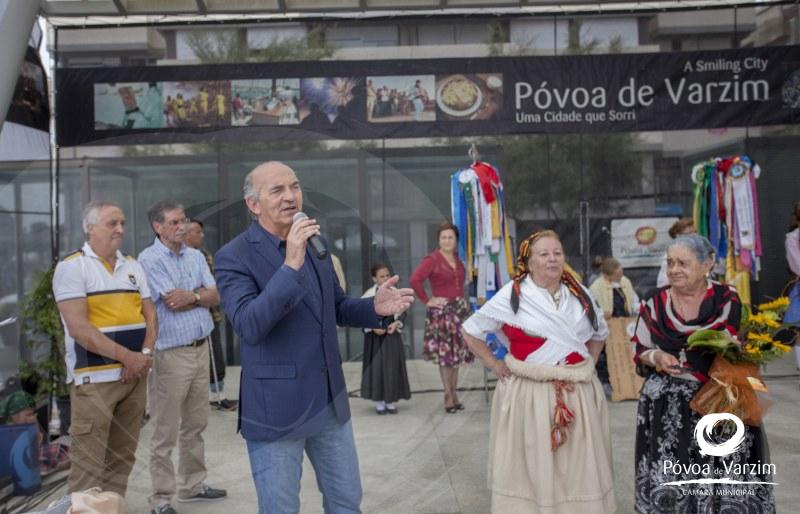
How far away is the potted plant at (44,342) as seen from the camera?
10.7 feet

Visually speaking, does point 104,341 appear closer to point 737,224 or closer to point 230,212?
point 230,212

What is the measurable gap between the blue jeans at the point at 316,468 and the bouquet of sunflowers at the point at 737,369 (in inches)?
52.6

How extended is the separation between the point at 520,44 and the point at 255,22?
182cm

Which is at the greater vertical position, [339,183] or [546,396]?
[339,183]

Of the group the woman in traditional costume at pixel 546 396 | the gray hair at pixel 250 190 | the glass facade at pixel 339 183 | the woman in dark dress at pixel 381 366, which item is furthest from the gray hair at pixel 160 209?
the woman in traditional costume at pixel 546 396

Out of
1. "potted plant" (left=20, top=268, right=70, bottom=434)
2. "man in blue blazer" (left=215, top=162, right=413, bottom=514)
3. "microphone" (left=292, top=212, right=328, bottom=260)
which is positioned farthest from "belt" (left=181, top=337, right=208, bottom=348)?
"microphone" (left=292, top=212, right=328, bottom=260)

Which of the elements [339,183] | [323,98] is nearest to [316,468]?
[339,183]

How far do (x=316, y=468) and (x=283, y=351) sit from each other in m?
0.39

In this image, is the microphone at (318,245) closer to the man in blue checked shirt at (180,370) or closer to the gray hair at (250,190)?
the gray hair at (250,190)

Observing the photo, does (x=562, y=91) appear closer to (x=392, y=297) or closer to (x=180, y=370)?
(x=180, y=370)

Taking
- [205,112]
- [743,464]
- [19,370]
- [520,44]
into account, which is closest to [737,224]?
[520,44]

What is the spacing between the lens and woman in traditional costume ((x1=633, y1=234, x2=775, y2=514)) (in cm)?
288

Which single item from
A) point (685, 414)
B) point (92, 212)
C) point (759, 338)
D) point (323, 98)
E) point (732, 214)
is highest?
point (323, 98)

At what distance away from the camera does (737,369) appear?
2842 millimetres
